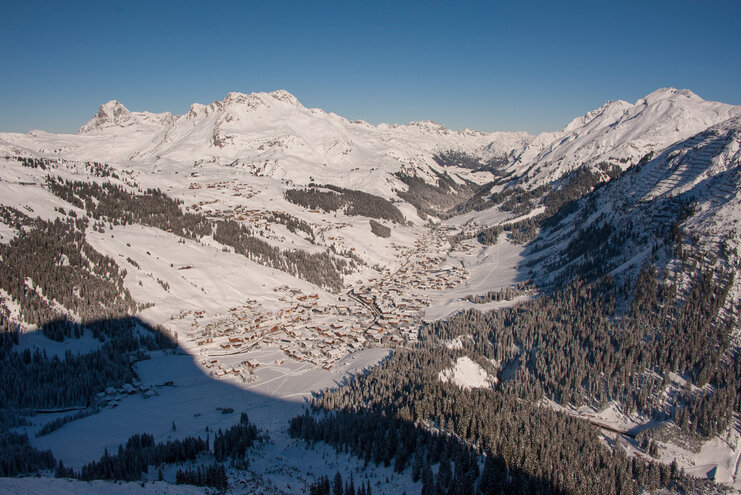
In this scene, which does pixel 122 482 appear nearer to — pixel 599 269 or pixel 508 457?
pixel 508 457

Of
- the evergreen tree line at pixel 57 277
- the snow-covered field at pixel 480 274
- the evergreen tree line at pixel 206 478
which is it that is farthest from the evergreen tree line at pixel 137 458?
the snow-covered field at pixel 480 274

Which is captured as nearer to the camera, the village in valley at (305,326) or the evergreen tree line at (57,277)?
the evergreen tree line at (57,277)

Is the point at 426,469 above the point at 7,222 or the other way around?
the other way around

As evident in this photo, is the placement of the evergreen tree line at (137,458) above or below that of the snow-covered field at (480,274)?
below

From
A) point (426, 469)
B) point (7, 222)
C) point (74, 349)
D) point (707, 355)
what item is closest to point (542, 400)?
point (707, 355)

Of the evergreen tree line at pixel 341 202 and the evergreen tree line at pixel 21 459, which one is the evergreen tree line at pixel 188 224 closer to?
the evergreen tree line at pixel 341 202

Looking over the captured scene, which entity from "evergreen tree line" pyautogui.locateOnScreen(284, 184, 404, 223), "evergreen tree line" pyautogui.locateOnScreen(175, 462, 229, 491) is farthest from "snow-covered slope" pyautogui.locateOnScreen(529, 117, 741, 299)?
"evergreen tree line" pyautogui.locateOnScreen(284, 184, 404, 223)

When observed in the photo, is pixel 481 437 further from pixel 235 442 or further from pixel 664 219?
pixel 664 219
